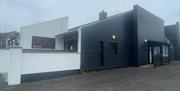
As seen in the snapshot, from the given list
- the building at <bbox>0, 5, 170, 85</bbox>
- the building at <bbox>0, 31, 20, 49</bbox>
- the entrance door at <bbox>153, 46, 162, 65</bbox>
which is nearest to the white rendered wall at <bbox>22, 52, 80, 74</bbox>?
the building at <bbox>0, 5, 170, 85</bbox>

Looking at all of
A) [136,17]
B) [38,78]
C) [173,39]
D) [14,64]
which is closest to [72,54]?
[38,78]

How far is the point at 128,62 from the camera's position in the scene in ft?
59.5

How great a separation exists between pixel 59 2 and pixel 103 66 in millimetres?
7069

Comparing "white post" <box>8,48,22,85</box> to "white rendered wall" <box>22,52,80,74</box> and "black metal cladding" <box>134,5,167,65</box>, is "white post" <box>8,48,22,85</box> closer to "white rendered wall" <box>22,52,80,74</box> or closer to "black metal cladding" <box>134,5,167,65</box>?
"white rendered wall" <box>22,52,80,74</box>

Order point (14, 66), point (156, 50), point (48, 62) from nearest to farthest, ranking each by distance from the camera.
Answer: point (14, 66) → point (48, 62) → point (156, 50)

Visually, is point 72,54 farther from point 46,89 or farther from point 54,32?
point 54,32

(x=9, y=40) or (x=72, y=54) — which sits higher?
(x=9, y=40)

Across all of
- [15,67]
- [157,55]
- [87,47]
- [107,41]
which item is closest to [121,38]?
[107,41]

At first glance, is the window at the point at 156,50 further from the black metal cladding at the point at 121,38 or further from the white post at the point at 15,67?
the white post at the point at 15,67

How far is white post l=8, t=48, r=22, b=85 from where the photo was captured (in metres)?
9.15

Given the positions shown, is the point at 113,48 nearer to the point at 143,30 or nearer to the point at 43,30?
the point at 143,30

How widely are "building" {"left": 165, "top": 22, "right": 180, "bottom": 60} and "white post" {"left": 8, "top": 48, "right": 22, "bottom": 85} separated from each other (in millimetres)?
26287

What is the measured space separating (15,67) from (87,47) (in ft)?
19.1

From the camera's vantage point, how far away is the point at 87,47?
13852mm
